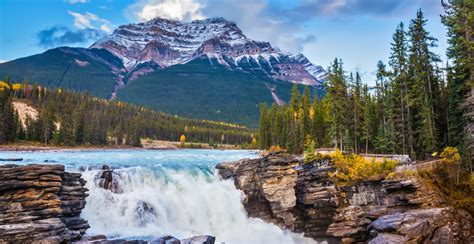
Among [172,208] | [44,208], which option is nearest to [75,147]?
[172,208]

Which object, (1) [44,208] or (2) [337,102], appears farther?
(2) [337,102]

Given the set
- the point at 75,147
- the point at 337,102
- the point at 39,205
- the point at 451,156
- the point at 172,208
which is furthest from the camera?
the point at 75,147

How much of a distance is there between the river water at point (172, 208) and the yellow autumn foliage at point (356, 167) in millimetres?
8439

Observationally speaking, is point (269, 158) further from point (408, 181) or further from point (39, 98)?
point (39, 98)

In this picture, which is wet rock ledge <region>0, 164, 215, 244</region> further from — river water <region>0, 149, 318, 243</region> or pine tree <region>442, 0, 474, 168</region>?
pine tree <region>442, 0, 474, 168</region>

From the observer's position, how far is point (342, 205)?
119ft

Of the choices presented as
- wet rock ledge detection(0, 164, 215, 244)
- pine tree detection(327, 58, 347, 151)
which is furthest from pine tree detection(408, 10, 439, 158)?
wet rock ledge detection(0, 164, 215, 244)

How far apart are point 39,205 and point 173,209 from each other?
45.0 feet

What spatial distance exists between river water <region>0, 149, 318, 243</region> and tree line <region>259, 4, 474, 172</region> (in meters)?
13.1

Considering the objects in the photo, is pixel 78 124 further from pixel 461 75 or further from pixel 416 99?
pixel 461 75

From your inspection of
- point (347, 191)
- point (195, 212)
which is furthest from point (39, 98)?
point (347, 191)

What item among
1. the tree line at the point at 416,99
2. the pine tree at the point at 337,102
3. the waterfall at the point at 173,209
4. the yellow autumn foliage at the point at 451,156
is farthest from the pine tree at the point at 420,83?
the waterfall at the point at 173,209

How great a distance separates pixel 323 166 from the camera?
39.6 m

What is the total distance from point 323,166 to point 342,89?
2125 centimetres
